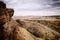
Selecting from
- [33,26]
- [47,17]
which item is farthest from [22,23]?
[47,17]

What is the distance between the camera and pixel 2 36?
8.62 feet

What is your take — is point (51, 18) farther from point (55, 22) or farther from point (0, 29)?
point (0, 29)

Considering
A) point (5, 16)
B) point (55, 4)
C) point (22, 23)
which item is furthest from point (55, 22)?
point (5, 16)

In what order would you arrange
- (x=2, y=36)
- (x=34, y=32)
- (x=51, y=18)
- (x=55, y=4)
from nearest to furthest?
1. (x=2, y=36)
2. (x=34, y=32)
3. (x=55, y=4)
4. (x=51, y=18)

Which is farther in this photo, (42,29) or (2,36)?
(42,29)

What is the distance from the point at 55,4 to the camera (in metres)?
5.41

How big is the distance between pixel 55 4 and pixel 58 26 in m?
0.80

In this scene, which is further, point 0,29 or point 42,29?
point 42,29

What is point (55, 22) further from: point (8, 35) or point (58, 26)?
point (8, 35)

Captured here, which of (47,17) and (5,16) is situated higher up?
(5,16)

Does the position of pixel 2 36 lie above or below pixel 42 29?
above

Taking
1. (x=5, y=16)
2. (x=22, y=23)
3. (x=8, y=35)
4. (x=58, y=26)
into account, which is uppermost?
(x=5, y=16)

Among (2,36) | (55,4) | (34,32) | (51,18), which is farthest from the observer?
(51,18)

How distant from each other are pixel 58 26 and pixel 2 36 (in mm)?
3225
